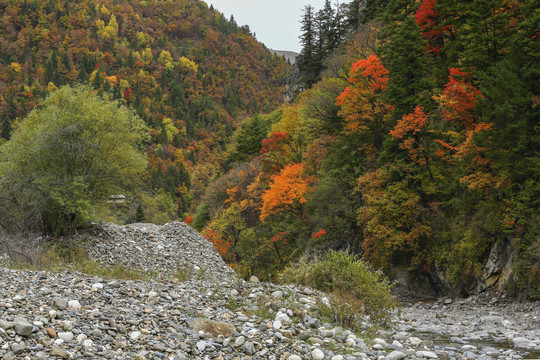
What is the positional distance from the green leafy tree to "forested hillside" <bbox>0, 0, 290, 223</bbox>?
6875cm

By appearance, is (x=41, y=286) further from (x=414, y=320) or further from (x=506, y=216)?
(x=506, y=216)

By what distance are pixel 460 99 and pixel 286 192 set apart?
47.0 ft

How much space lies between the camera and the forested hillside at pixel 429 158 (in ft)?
48.5

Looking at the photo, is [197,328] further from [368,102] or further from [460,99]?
[368,102]

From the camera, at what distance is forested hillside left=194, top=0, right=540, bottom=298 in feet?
48.5

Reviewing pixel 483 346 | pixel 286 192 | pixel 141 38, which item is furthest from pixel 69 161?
pixel 141 38

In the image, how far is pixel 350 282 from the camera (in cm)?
1094

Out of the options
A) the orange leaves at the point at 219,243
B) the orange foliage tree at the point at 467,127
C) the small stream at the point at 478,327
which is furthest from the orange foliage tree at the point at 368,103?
the orange leaves at the point at 219,243

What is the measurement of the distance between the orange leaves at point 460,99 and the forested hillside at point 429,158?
0.18 ft

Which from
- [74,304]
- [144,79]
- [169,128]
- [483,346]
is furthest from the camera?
[144,79]

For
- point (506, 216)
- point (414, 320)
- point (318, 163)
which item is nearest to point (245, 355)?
point (414, 320)

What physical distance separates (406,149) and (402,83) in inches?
145

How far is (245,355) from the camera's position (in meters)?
6.48

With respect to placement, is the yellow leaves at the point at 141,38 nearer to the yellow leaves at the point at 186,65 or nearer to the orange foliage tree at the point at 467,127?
the yellow leaves at the point at 186,65
